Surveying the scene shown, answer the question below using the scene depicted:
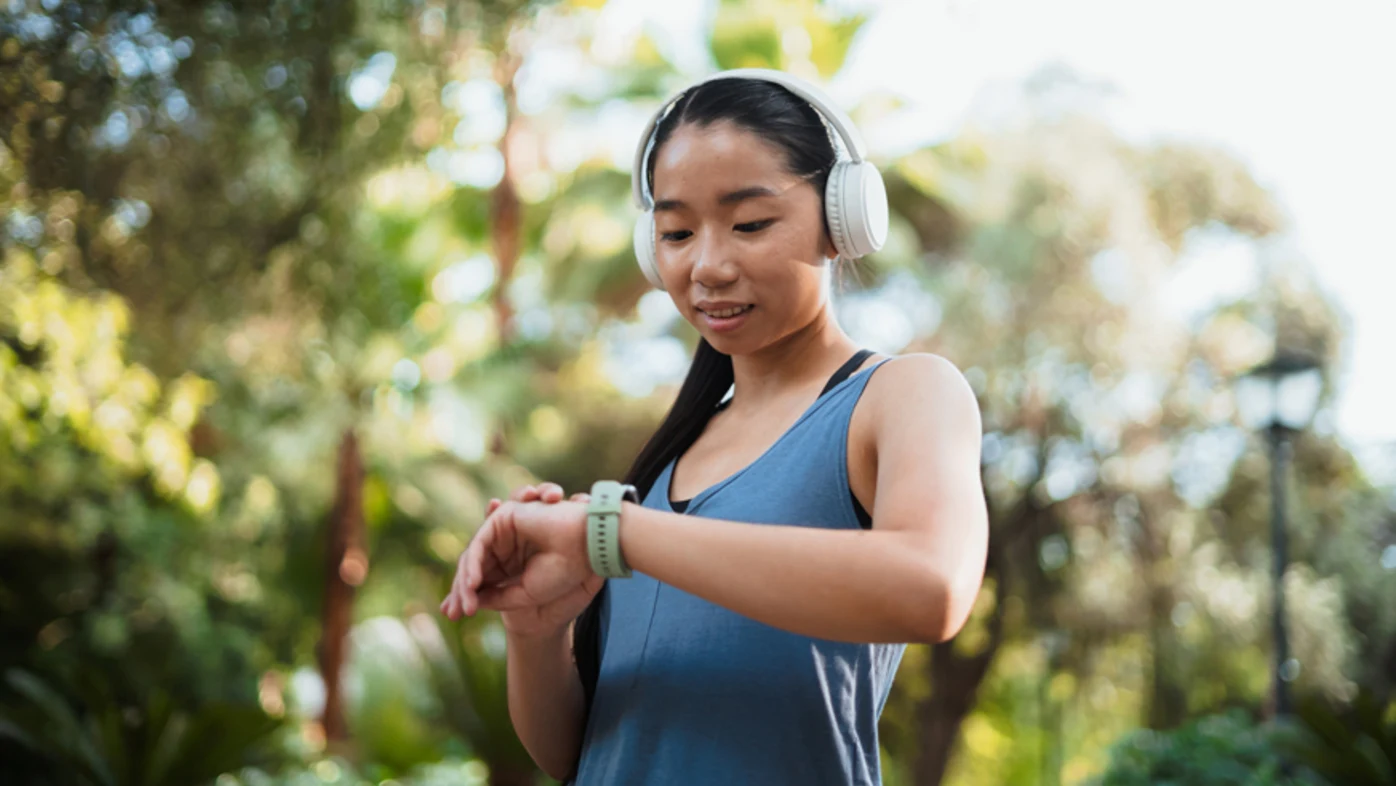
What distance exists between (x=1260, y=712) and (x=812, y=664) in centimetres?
1459

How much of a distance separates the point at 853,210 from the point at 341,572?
11.0m

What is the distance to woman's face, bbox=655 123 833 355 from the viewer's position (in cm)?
126

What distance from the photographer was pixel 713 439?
148cm

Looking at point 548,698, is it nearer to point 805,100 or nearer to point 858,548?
point 858,548

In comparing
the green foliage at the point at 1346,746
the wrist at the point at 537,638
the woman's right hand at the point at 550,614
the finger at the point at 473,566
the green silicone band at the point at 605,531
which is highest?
the green silicone band at the point at 605,531

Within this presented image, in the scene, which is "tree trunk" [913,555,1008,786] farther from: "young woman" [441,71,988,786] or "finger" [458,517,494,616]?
"finger" [458,517,494,616]

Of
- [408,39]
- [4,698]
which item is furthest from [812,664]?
[4,698]

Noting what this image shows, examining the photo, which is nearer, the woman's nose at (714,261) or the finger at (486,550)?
the finger at (486,550)

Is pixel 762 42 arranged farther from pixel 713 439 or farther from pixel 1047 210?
pixel 713 439

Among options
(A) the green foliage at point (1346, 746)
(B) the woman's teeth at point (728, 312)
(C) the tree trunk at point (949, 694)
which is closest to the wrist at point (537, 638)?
(B) the woman's teeth at point (728, 312)

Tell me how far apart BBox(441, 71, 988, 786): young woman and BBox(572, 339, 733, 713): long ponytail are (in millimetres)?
16

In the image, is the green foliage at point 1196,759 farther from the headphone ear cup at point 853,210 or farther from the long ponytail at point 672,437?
the headphone ear cup at point 853,210

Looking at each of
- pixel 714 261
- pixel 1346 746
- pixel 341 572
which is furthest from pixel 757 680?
pixel 341 572

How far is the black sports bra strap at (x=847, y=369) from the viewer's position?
132 centimetres
